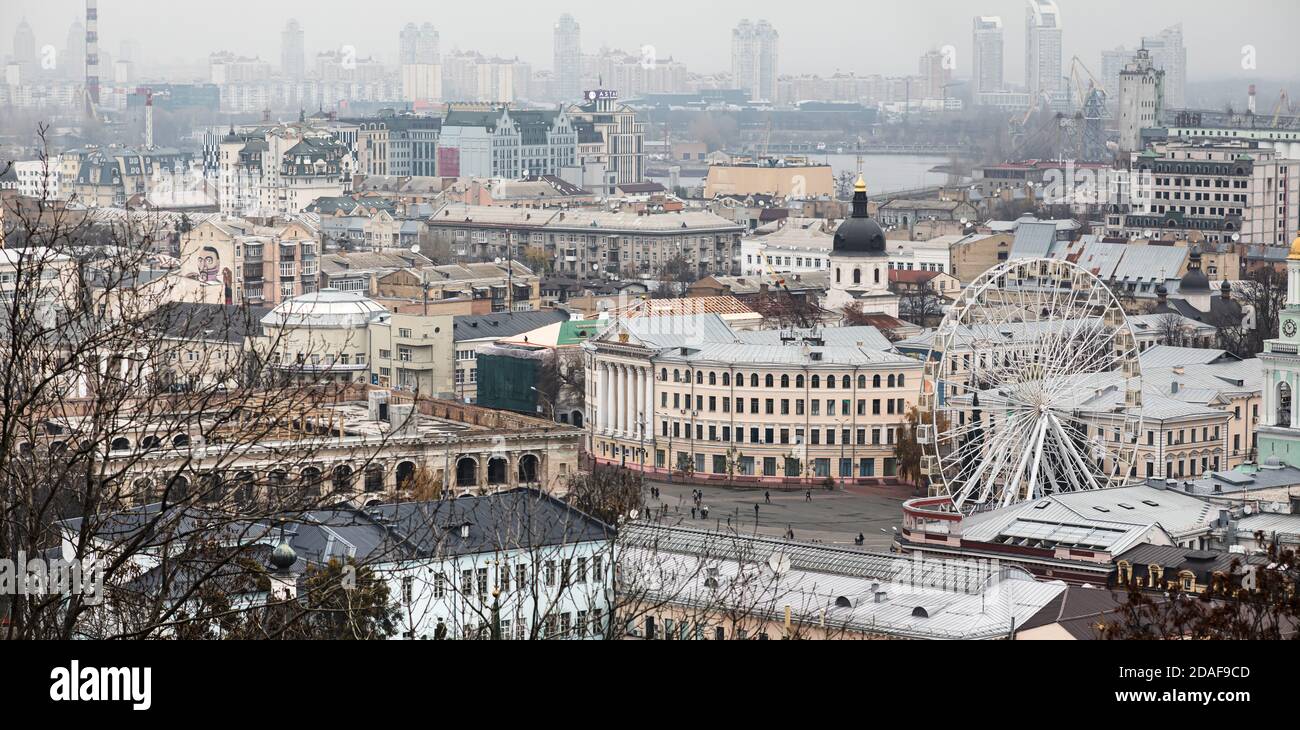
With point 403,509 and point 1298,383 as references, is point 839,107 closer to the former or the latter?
point 1298,383

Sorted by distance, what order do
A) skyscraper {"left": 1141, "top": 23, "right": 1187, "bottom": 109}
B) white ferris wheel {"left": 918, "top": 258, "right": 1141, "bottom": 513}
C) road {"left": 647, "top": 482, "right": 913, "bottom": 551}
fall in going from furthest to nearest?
skyscraper {"left": 1141, "top": 23, "right": 1187, "bottom": 109} < road {"left": 647, "top": 482, "right": 913, "bottom": 551} < white ferris wheel {"left": 918, "top": 258, "right": 1141, "bottom": 513}

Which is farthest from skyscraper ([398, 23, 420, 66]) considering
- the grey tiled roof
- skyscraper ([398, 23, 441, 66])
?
the grey tiled roof

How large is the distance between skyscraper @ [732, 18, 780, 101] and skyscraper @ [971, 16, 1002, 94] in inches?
1386

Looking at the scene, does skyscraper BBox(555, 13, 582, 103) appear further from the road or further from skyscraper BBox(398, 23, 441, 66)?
the road

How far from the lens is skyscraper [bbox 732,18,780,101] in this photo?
134875 millimetres

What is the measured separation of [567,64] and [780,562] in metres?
119

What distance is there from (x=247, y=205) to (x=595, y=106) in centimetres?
2765

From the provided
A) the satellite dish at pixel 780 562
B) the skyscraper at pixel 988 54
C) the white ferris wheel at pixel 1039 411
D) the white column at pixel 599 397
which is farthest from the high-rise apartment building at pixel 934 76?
the satellite dish at pixel 780 562

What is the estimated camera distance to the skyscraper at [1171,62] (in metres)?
82.2

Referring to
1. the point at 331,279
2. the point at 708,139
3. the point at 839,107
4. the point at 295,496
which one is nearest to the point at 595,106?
the point at 708,139

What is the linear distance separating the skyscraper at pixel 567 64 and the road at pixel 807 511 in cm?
10217

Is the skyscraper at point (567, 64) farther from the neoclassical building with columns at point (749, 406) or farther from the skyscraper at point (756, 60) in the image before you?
the neoclassical building with columns at point (749, 406)

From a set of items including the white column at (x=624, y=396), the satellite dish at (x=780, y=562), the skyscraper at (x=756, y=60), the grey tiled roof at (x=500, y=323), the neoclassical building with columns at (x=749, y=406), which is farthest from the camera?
the skyscraper at (x=756, y=60)

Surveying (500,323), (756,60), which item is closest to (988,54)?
(756,60)
